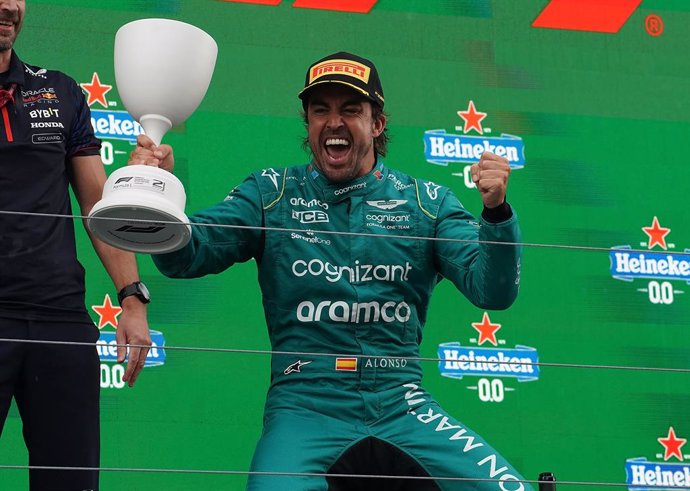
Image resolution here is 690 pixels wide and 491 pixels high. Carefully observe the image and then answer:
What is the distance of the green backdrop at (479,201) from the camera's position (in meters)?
3.08

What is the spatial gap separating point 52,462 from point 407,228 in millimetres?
718

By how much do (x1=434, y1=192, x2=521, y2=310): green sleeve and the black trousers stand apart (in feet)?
2.06

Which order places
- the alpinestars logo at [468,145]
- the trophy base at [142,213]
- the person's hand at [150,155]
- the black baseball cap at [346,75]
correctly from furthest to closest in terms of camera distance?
the alpinestars logo at [468,145] → the black baseball cap at [346,75] → the person's hand at [150,155] → the trophy base at [142,213]

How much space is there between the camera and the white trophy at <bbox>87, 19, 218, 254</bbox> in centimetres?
193

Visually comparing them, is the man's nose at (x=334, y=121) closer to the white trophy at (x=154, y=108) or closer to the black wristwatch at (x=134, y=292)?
the white trophy at (x=154, y=108)

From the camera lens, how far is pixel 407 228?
235 cm

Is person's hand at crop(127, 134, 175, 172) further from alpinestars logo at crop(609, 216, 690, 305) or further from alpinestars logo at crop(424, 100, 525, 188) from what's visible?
alpinestars logo at crop(609, 216, 690, 305)

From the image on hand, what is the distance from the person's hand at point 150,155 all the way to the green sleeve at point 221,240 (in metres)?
0.13

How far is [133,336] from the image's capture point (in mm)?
2115

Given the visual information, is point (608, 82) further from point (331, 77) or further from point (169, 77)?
point (169, 77)

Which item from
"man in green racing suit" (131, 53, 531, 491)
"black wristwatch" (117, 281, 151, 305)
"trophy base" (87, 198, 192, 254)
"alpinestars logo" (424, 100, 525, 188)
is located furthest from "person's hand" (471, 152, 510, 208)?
"alpinestars logo" (424, 100, 525, 188)

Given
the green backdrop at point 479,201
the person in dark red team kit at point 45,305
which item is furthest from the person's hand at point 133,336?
the green backdrop at point 479,201

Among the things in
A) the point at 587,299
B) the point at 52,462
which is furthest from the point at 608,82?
the point at 52,462

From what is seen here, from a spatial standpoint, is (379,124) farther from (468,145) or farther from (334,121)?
(468,145)
